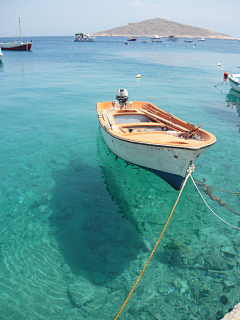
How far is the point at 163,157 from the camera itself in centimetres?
748

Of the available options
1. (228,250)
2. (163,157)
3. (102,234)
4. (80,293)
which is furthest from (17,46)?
(228,250)

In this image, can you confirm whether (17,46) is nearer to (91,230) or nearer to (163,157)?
(163,157)

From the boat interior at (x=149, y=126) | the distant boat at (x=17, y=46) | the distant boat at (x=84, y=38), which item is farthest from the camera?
the distant boat at (x=84, y=38)

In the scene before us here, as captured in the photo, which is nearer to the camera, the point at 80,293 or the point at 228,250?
Answer: the point at 80,293

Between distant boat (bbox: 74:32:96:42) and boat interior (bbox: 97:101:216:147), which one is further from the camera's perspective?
distant boat (bbox: 74:32:96:42)

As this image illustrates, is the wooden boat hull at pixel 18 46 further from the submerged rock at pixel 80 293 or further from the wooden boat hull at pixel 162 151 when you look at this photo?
the submerged rock at pixel 80 293

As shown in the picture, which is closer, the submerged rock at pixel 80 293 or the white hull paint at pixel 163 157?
the submerged rock at pixel 80 293

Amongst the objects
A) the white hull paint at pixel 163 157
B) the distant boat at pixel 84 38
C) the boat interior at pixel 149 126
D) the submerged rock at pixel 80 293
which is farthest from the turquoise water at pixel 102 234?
the distant boat at pixel 84 38

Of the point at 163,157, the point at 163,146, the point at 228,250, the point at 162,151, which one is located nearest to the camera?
the point at 228,250

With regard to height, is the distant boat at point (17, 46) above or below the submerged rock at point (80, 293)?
above

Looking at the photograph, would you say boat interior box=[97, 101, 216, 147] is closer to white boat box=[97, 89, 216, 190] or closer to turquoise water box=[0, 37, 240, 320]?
white boat box=[97, 89, 216, 190]

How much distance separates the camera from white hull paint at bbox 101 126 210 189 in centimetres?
694

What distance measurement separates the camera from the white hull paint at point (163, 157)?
22.8 feet

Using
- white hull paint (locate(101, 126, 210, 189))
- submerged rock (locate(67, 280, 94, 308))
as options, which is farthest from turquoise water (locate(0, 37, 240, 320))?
white hull paint (locate(101, 126, 210, 189))
